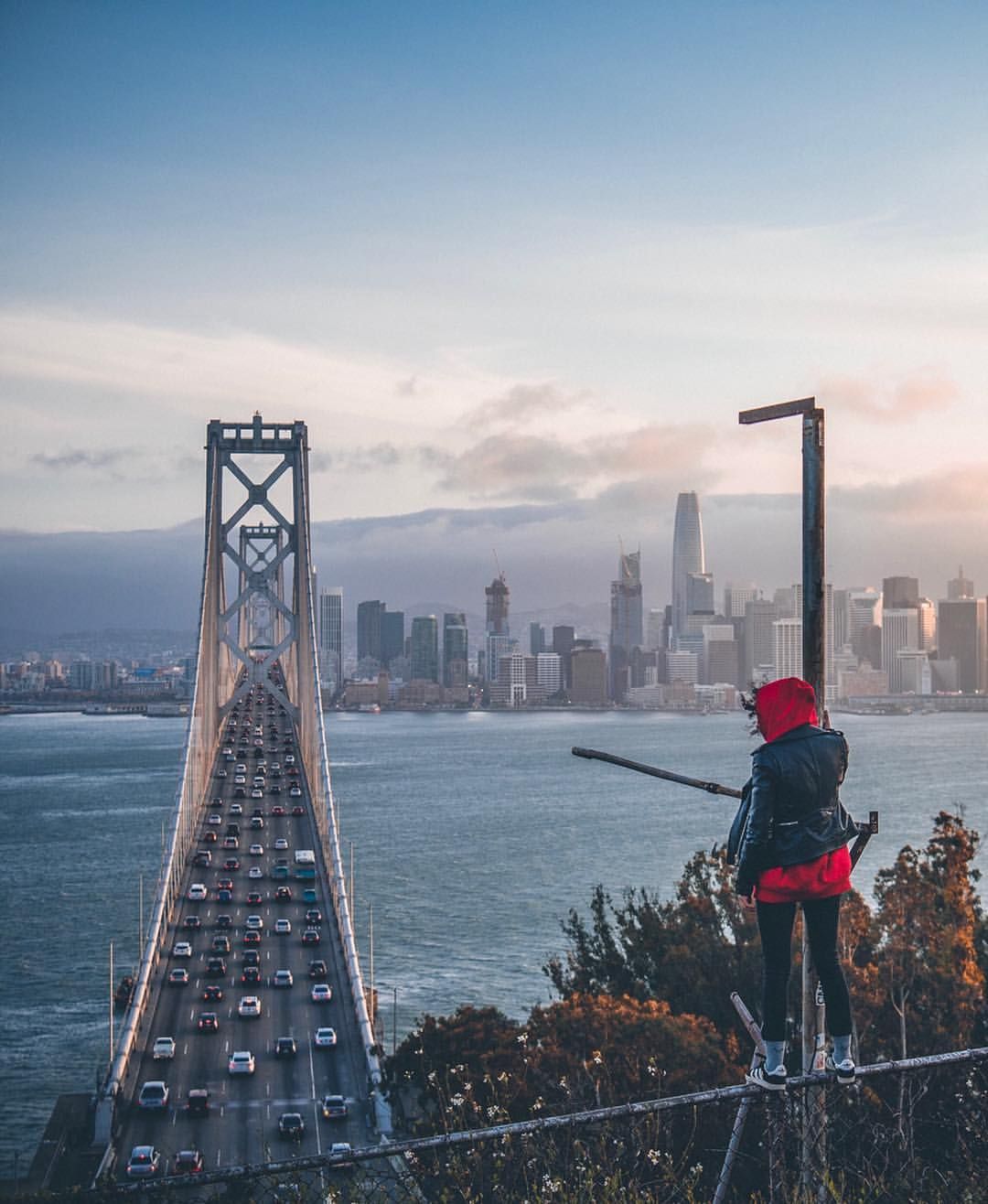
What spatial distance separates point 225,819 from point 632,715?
330ft

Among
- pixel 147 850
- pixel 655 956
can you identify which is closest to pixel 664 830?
pixel 147 850

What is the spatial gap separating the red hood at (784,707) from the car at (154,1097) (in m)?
10.8

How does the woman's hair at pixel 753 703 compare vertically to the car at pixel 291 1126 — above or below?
above

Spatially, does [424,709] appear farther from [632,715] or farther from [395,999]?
[395,999]

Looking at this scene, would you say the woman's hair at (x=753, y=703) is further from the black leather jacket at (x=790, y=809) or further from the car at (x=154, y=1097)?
the car at (x=154, y=1097)

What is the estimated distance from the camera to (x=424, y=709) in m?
137

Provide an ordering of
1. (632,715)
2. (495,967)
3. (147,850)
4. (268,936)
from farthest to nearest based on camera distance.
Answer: (632,715)
(147,850)
(495,967)
(268,936)

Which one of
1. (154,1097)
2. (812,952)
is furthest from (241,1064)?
(812,952)

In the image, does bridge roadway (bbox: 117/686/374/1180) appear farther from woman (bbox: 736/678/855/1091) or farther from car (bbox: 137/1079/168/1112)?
woman (bbox: 736/678/855/1091)

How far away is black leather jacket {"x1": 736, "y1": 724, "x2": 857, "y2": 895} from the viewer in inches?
135

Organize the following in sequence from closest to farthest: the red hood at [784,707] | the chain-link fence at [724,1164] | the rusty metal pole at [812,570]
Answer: the chain-link fence at [724,1164]
the red hood at [784,707]
the rusty metal pole at [812,570]

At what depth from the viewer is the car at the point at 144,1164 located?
433 inches

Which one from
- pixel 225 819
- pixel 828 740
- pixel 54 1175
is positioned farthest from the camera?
pixel 225 819


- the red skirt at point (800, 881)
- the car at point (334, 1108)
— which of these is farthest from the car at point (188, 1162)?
the red skirt at point (800, 881)
